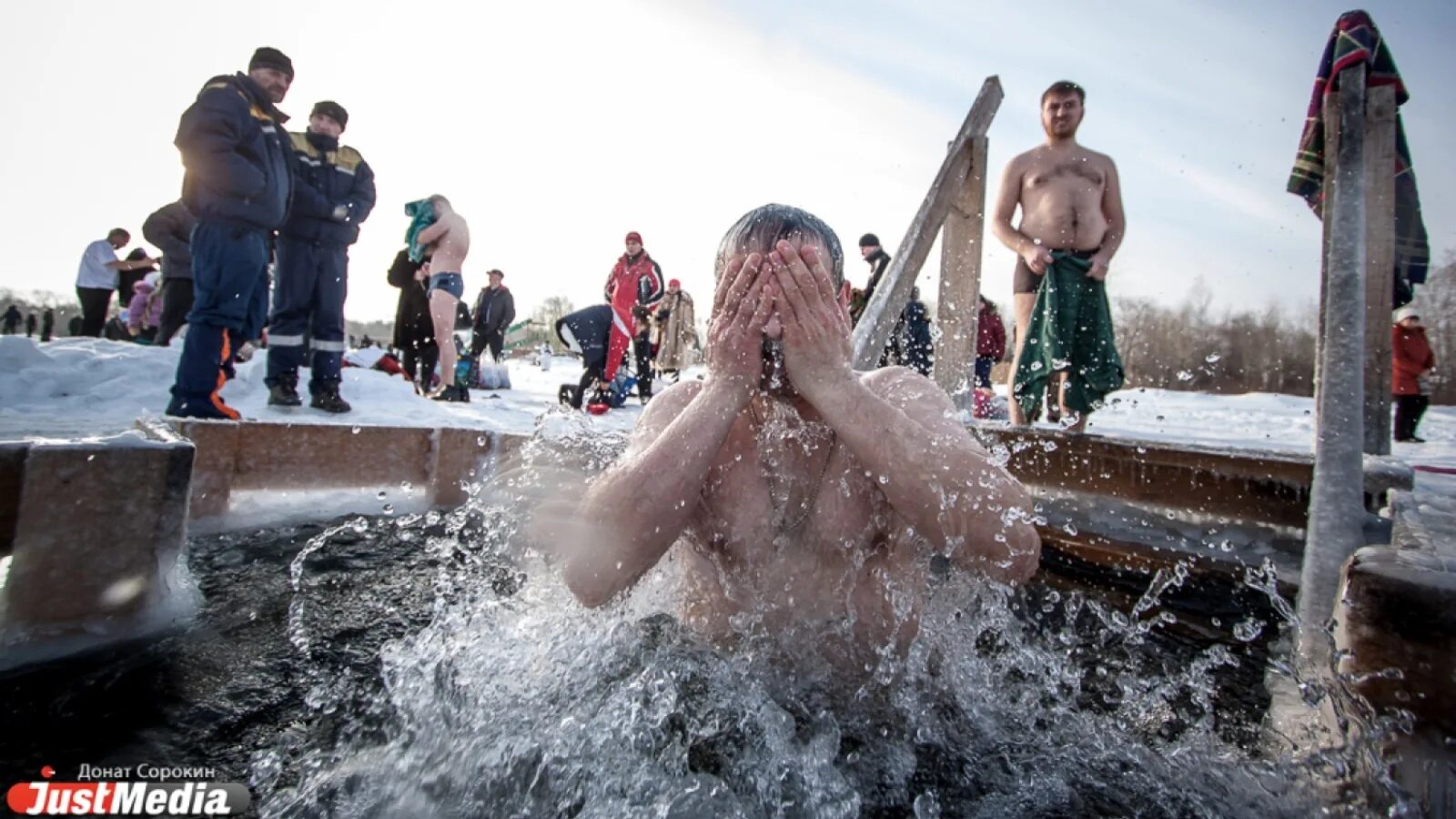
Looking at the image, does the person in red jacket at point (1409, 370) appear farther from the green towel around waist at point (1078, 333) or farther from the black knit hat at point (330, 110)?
the black knit hat at point (330, 110)

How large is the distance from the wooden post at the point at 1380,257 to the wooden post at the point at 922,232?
7.42ft

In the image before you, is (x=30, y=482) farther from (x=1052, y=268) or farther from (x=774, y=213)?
(x=1052, y=268)

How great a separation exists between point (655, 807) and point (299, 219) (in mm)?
5052

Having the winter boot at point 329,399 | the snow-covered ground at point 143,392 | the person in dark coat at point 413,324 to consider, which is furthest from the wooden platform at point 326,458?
the person in dark coat at point 413,324

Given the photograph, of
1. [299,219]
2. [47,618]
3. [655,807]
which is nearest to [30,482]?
[47,618]

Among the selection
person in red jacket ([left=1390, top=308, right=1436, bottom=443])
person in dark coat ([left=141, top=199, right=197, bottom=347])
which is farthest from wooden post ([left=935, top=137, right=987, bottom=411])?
person in red jacket ([left=1390, top=308, right=1436, bottom=443])

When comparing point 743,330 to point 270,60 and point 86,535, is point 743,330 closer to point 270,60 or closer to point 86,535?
point 86,535

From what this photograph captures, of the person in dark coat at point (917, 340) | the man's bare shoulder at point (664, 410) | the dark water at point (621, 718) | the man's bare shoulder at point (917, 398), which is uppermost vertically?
the person in dark coat at point (917, 340)

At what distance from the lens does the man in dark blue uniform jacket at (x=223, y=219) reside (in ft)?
12.1

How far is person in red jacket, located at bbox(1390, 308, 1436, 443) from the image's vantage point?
8477 millimetres

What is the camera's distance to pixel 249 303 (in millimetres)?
3967

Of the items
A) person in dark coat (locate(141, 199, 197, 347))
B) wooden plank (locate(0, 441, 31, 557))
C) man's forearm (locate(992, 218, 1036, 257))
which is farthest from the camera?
person in dark coat (locate(141, 199, 197, 347))

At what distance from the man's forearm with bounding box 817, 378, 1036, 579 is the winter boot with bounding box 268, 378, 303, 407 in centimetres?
469

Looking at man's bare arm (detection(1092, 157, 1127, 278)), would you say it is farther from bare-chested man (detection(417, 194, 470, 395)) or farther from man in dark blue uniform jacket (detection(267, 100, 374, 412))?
bare-chested man (detection(417, 194, 470, 395))
